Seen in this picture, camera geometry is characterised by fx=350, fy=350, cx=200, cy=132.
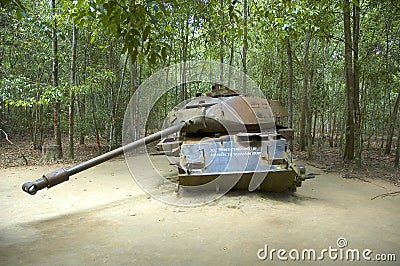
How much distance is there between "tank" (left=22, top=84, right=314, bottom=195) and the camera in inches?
237

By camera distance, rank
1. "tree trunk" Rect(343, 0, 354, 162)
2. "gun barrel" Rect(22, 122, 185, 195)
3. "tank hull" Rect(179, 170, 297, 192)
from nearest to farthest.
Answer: "gun barrel" Rect(22, 122, 185, 195), "tank hull" Rect(179, 170, 297, 192), "tree trunk" Rect(343, 0, 354, 162)

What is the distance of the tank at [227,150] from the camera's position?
6.01 m

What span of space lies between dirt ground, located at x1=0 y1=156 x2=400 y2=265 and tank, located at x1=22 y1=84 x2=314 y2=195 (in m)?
0.36

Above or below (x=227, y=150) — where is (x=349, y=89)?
above

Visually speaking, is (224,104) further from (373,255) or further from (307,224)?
(373,255)

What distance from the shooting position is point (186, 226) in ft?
15.9

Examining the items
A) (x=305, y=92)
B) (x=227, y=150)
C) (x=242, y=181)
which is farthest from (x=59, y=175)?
(x=305, y=92)

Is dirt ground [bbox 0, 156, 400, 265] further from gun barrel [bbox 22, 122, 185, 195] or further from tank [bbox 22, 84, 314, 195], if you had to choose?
gun barrel [bbox 22, 122, 185, 195]

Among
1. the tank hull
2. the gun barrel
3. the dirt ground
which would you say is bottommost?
the dirt ground

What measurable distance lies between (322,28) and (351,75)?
1820mm

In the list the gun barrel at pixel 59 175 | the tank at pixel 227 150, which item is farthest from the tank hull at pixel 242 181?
the gun barrel at pixel 59 175

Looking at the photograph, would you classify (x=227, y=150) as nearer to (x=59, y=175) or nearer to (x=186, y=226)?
(x=186, y=226)

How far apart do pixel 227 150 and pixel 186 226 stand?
6.26 feet

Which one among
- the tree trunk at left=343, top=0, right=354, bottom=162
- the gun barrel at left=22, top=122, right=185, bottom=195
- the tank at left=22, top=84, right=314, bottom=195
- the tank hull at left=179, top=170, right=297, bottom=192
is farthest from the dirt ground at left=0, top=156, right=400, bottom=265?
the tree trunk at left=343, top=0, right=354, bottom=162
